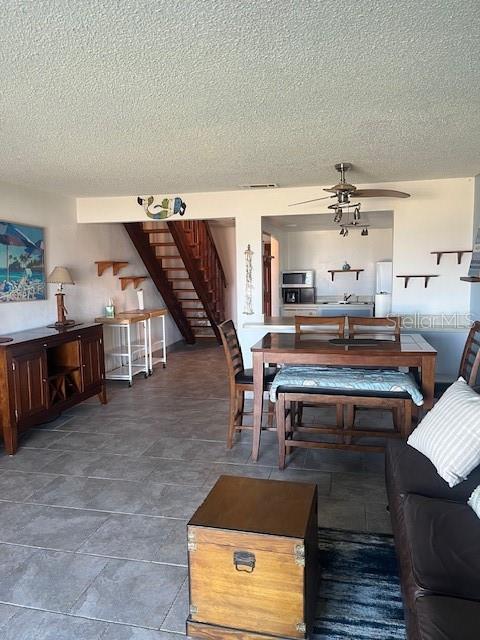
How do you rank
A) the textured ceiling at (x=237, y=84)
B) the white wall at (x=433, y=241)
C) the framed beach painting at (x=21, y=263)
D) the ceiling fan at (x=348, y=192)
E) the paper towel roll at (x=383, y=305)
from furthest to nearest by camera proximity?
the paper towel roll at (x=383, y=305) < the white wall at (x=433, y=241) < the framed beach painting at (x=21, y=263) < the ceiling fan at (x=348, y=192) < the textured ceiling at (x=237, y=84)

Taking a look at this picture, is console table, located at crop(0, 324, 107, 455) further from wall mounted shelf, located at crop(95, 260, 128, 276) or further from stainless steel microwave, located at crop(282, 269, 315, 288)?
stainless steel microwave, located at crop(282, 269, 315, 288)

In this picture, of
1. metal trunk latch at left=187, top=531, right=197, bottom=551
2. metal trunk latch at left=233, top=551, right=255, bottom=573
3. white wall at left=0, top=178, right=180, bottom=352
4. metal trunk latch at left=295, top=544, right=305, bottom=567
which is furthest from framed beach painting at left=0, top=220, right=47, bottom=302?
metal trunk latch at left=295, top=544, right=305, bottom=567

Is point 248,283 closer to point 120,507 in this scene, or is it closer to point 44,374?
point 44,374

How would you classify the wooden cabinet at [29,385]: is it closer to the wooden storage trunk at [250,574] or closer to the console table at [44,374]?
the console table at [44,374]

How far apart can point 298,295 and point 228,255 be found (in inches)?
82.4

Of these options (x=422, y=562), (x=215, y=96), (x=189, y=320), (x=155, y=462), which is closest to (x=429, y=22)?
(x=215, y=96)

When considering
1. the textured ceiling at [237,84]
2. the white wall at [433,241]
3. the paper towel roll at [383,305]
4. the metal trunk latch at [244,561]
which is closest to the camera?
the textured ceiling at [237,84]

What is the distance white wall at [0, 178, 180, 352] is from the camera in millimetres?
4434

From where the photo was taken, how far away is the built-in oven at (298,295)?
782 cm

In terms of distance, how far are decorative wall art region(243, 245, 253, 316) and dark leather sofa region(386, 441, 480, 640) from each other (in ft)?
10.3

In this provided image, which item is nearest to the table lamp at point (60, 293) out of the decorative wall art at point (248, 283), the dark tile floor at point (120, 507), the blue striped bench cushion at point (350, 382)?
the dark tile floor at point (120, 507)

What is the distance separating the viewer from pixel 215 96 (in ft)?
7.57

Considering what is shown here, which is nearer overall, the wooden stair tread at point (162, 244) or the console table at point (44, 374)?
the console table at point (44, 374)

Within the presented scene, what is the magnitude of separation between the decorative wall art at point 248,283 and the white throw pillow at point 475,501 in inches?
141
